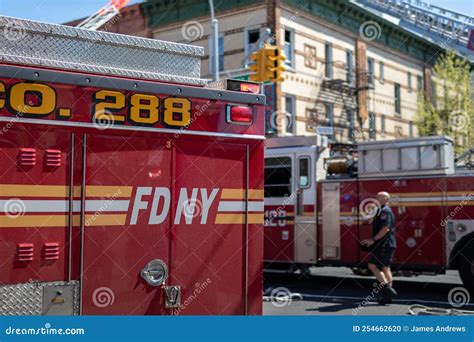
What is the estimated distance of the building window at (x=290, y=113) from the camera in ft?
86.2

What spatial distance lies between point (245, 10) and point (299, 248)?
1652 cm

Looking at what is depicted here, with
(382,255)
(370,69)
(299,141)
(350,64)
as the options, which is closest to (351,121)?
(350,64)

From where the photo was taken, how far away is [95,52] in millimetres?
3830

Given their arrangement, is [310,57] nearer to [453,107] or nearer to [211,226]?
[453,107]

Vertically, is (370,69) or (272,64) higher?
(370,69)

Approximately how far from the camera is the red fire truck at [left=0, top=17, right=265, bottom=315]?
11.2 ft

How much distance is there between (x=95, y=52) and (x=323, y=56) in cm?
2545

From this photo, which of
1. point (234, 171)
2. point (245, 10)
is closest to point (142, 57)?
point (234, 171)

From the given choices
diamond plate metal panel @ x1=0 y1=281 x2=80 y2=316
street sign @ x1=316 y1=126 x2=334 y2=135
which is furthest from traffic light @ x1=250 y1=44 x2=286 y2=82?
diamond plate metal panel @ x1=0 y1=281 x2=80 y2=316

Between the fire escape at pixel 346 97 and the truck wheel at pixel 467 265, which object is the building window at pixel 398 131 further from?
the truck wheel at pixel 467 265

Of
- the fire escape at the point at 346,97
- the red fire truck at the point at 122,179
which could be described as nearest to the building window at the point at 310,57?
the fire escape at the point at 346,97

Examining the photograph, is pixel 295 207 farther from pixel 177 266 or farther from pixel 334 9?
pixel 334 9

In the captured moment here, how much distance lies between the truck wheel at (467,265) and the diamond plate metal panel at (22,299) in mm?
8575

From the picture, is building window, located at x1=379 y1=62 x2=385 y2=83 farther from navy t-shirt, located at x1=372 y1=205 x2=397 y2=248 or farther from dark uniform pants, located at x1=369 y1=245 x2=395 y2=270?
dark uniform pants, located at x1=369 y1=245 x2=395 y2=270
